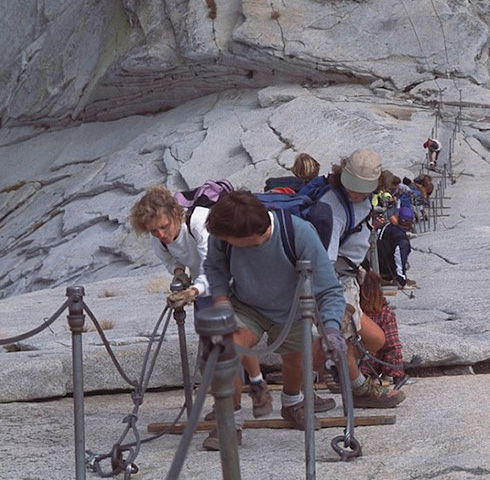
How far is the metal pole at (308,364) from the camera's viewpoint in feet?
14.5

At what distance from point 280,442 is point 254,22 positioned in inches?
749

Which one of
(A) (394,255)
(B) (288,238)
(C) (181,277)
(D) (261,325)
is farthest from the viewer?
(A) (394,255)

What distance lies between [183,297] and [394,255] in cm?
553

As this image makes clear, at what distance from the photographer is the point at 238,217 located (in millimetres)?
4707

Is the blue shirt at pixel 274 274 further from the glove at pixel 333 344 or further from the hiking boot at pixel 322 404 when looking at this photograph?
the hiking boot at pixel 322 404

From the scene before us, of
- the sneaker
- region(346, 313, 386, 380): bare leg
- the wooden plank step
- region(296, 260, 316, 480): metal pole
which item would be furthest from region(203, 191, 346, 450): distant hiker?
the sneaker

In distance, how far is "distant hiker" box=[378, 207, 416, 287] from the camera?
1047 cm

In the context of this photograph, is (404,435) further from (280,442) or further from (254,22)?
(254,22)

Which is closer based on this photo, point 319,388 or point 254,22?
point 319,388

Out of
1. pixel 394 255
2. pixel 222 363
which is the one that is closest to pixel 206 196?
pixel 222 363

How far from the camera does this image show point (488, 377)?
691 cm

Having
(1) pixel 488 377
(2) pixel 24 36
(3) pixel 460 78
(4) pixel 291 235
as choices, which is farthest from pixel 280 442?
(2) pixel 24 36

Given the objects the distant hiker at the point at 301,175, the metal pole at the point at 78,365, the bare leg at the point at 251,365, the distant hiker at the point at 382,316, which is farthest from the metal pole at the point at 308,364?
the distant hiker at the point at 301,175

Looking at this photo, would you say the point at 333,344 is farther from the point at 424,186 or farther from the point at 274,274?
the point at 424,186
